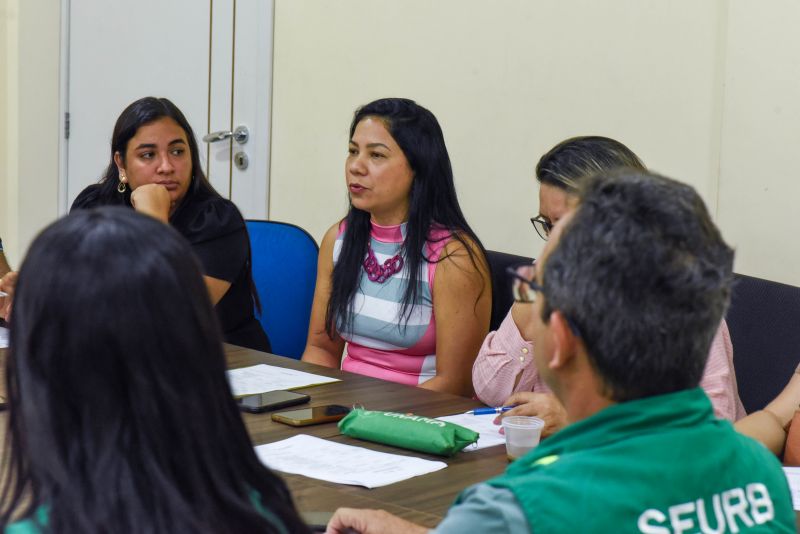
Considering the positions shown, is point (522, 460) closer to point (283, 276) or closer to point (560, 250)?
point (560, 250)

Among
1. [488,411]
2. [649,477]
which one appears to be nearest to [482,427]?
[488,411]

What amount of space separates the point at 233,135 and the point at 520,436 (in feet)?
9.79

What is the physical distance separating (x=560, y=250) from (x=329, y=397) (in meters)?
1.23

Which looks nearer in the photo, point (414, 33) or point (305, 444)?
point (305, 444)

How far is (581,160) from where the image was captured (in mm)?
2547

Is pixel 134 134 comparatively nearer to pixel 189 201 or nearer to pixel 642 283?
pixel 189 201

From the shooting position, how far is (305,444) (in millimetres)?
1979

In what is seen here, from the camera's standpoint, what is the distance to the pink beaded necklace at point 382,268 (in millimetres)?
2992

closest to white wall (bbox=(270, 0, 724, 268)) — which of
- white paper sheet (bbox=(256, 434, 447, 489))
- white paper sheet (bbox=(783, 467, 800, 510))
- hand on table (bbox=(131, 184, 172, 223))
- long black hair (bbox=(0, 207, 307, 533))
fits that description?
hand on table (bbox=(131, 184, 172, 223))

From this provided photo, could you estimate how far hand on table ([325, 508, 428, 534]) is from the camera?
4.93 ft

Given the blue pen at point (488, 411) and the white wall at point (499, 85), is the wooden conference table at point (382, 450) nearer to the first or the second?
the blue pen at point (488, 411)

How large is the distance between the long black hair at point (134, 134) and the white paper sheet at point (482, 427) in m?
1.50

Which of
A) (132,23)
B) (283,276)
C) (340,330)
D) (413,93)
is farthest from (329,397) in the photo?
(132,23)

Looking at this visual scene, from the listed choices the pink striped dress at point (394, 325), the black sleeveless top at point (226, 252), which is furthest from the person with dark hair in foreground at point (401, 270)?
the black sleeveless top at point (226, 252)
